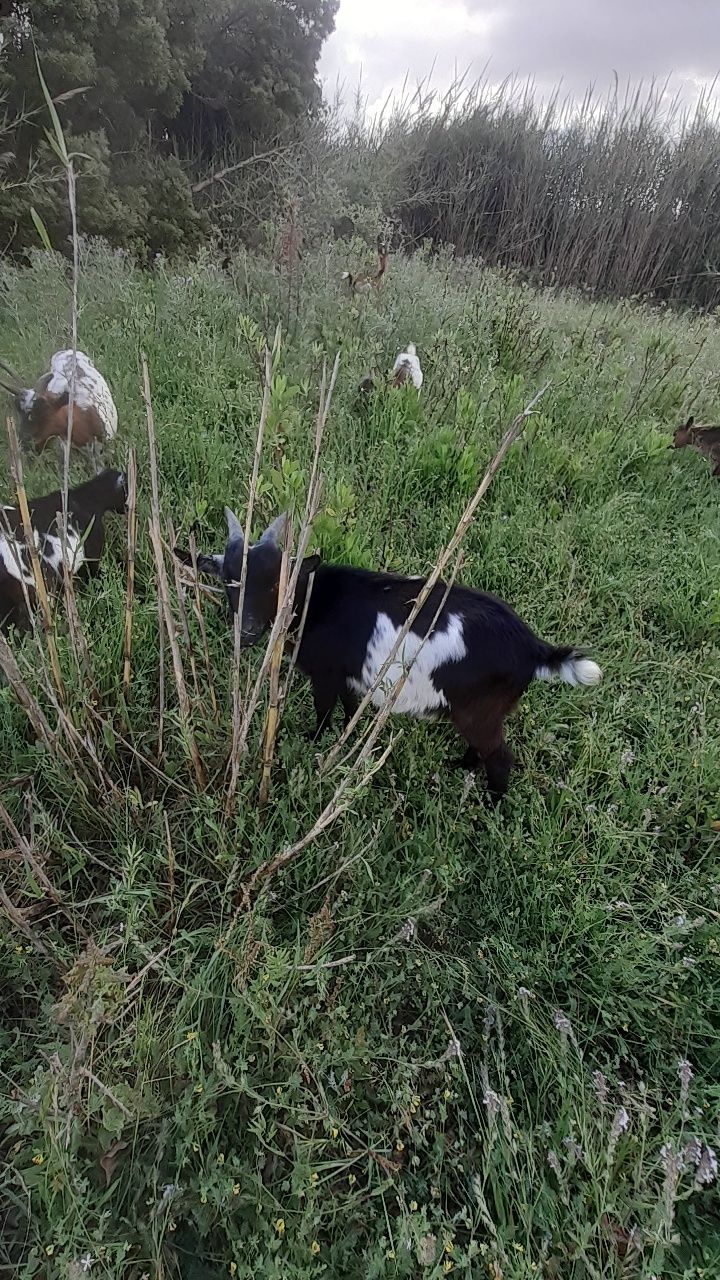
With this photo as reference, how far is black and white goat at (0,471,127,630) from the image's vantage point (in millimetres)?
2279

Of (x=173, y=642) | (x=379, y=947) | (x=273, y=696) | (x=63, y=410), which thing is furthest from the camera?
(x=63, y=410)

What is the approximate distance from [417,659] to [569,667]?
493 mm

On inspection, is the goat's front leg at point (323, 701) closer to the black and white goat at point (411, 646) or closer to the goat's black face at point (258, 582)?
the black and white goat at point (411, 646)

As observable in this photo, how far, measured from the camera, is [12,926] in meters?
1.71

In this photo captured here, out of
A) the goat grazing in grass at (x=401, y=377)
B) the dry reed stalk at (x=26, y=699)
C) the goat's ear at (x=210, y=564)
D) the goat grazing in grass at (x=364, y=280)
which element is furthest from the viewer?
the goat grazing in grass at (x=364, y=280)

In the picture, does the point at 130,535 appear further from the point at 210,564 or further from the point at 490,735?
the point at 490,735

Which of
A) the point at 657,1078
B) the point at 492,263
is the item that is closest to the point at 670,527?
the point at 657,1078

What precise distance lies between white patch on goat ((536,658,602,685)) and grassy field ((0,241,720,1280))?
0.40m

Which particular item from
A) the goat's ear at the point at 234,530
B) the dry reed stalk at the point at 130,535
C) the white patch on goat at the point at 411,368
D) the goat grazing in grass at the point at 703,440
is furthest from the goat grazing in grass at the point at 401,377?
the dry reed stalk at the point at 130,535

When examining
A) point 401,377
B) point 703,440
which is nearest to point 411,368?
point 401,377

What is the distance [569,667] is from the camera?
1.98 meters

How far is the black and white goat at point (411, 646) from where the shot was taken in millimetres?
1953

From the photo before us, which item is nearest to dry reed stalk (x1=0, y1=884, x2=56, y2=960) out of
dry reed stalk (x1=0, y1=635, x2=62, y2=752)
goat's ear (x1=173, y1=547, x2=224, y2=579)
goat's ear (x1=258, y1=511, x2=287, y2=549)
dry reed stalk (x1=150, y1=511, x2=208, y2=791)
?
dry reed stalk (x1=0, y1=635, x2=62, y2=752)

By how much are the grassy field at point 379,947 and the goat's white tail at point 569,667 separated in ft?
1.33
